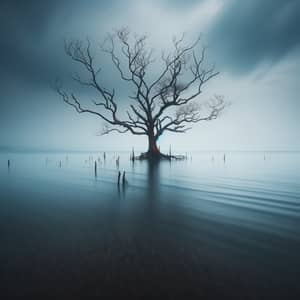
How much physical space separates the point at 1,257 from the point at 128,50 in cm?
3395

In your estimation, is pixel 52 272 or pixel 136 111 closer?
pixel 52 272

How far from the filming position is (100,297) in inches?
118

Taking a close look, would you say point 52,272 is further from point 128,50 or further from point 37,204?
point 128,50

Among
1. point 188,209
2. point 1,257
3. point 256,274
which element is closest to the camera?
point 256,274

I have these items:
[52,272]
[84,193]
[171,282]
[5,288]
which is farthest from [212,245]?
[84,193]

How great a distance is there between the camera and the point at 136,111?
119ft

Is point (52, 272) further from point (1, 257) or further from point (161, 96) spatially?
point (161, 96)

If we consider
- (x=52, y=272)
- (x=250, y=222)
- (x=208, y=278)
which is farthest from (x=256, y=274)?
(x=52, y=272)

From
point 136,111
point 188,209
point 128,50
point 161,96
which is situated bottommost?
point 188,209

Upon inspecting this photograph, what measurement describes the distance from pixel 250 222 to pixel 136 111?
31.8m

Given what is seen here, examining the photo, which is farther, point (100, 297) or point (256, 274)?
point (256, 274)

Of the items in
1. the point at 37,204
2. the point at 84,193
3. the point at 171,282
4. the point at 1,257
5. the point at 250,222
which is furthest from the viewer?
the point at 84,193

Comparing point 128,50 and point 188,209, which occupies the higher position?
point 128,50

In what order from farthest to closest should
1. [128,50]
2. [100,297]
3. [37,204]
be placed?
[128,50] < [37,204] < [100,297]
